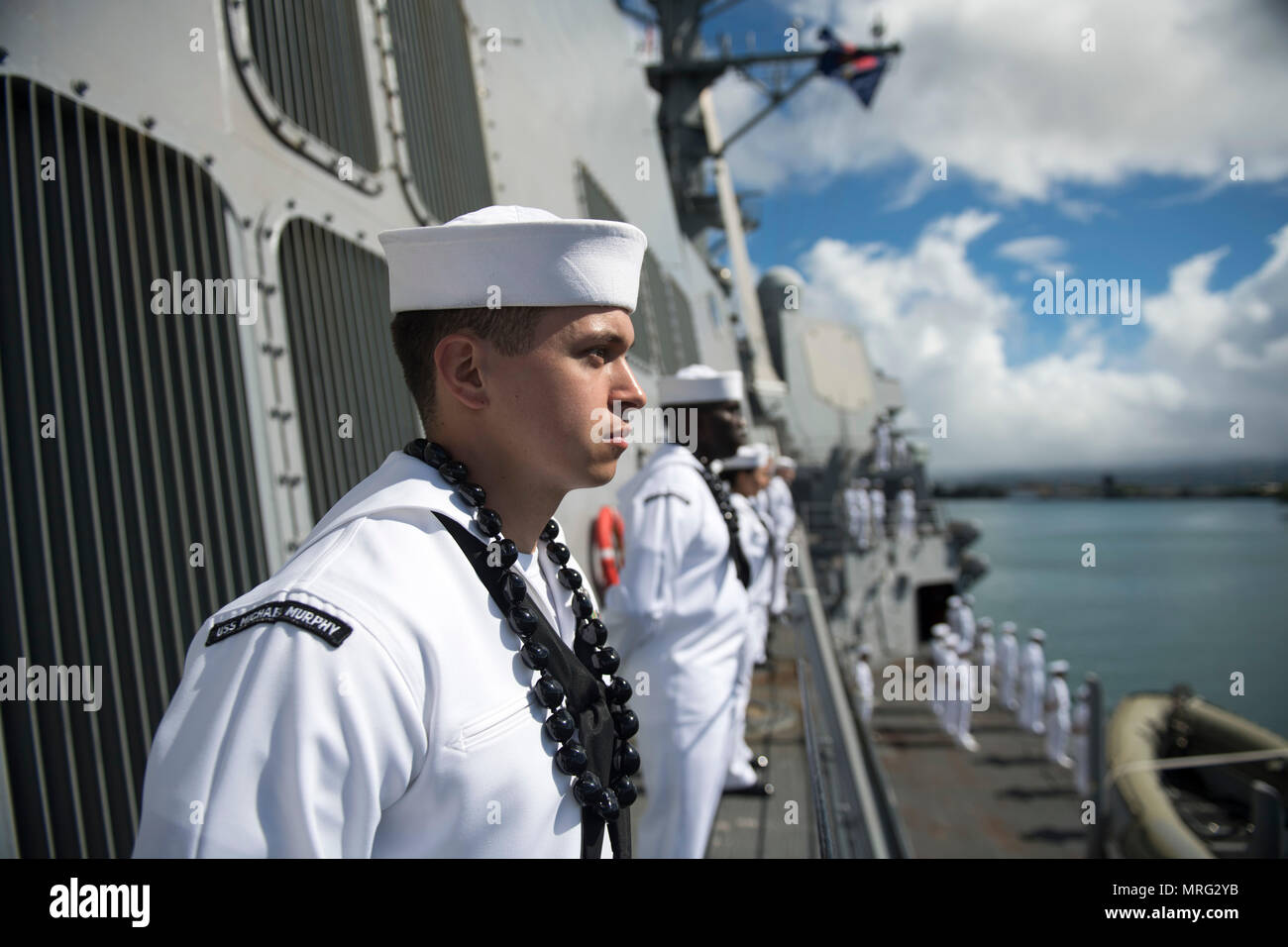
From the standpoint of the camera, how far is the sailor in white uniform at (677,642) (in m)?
2.13

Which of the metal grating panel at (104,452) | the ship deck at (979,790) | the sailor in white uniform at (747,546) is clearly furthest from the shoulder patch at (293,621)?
the ship deck at (979,790)

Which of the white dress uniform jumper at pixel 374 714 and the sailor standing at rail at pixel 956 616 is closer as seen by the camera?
the white dress uniform jumper at pixel 374 714

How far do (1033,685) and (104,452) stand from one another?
1178 cm

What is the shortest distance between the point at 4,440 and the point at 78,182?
0.40 meters

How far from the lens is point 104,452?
4.09ft

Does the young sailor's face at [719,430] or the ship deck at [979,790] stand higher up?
the young sailor's face at [719,430]

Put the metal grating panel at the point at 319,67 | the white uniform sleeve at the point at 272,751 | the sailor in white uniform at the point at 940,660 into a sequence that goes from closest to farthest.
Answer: the white uniform sleeve at the point at 272,751
the metal grating panel at the point at 319,67
the sailor in white uniform at the point at 940,660

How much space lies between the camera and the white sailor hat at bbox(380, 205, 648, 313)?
778 mm

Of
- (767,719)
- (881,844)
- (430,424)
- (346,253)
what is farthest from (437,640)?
(767,719)

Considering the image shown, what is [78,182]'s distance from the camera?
4.02 ft

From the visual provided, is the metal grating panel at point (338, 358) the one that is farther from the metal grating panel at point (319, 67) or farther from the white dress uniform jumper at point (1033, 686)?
the white dress uniform jumper at point (1033, 686)

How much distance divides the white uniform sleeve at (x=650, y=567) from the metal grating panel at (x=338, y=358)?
25.3 inches

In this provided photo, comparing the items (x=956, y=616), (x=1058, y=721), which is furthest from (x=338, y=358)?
(x=956, y=616)
